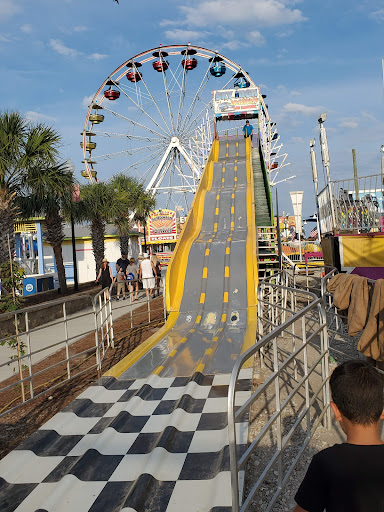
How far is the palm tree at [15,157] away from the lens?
1266 cm

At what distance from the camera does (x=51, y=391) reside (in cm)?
672

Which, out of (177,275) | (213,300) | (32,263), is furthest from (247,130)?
(213,300)

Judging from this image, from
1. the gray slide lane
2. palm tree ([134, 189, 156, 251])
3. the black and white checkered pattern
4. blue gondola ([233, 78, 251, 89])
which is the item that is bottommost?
the black and white checkered pattern

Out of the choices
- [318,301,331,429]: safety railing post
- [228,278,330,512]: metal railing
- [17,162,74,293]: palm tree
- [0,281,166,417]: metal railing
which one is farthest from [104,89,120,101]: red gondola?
[318,301,331,429]: safety railing post

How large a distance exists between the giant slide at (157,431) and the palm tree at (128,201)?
48.6 ft

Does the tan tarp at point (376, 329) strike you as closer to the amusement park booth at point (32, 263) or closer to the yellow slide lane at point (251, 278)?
the yellow slide lane at point (251, 278)

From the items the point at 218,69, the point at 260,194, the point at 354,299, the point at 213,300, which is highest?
the point at 218,69

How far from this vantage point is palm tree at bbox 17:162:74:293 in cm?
1388

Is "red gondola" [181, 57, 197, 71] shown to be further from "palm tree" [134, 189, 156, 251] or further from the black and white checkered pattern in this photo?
the black and white checkered pattern

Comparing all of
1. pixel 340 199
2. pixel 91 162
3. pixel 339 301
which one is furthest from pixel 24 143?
pixel 91 162

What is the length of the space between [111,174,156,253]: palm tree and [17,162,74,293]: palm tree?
18.1 ft

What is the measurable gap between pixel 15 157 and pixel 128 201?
12.3 metres

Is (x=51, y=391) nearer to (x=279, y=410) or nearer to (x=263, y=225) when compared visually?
(x=279, y=410)

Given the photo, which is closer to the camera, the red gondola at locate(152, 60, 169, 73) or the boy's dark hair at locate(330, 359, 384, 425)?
the boy's dark hair at locate(330, 359, 384, 425)
